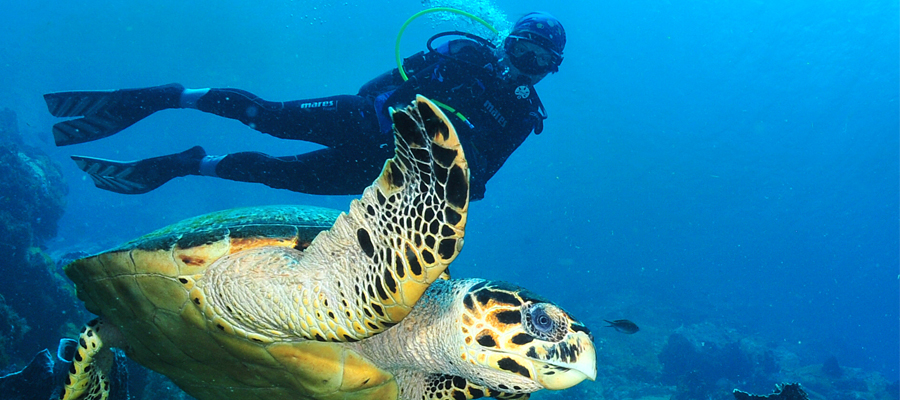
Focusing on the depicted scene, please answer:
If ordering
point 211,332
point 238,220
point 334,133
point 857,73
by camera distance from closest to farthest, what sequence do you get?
1. point 211,332
2. point 238,220
3. point 334,133
4. point 857,73

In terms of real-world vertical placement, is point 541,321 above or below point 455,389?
above

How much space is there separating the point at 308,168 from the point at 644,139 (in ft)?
197

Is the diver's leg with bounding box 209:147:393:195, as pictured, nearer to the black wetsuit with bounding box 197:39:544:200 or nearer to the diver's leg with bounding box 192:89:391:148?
the black wetsuit with bounding box 197:39:544:200

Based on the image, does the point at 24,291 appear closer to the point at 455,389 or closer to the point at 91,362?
the point at 91,362

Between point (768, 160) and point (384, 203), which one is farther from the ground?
point (768, 160)

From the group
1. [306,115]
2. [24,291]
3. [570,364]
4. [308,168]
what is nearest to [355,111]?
[306,115]

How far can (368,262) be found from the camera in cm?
152

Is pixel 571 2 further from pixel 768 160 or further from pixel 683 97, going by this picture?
pixel 768 160

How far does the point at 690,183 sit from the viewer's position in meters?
58.0

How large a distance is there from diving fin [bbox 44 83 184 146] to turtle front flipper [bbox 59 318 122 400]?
244cm

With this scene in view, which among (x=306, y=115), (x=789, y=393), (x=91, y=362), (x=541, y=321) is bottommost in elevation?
(x=91, y=362)

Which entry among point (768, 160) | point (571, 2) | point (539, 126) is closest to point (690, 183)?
point (768, 160)

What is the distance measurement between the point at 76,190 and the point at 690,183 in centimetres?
7859

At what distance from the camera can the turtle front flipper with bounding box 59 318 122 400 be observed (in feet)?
8.45
